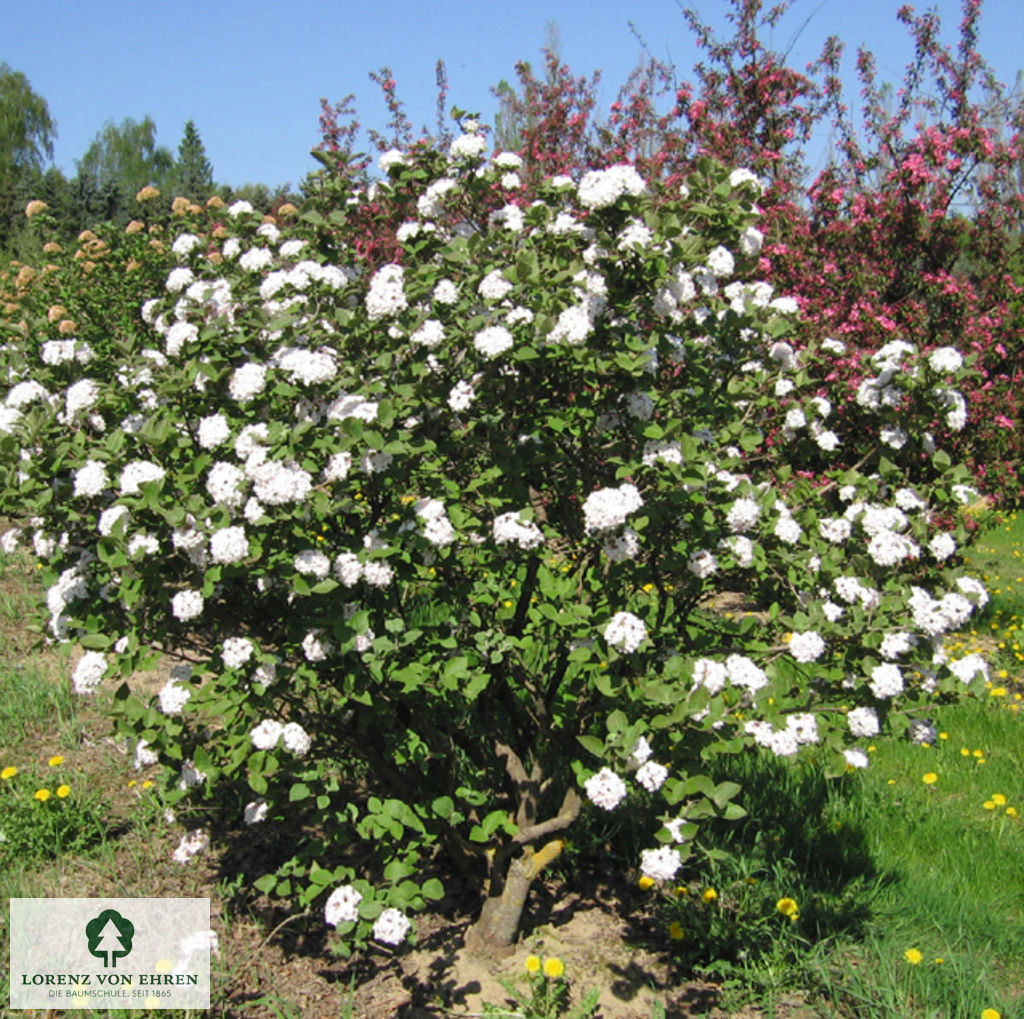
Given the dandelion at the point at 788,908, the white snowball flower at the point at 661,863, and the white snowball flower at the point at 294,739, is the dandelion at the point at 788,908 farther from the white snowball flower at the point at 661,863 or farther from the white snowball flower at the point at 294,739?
the white snowball flower at the point at 294,739

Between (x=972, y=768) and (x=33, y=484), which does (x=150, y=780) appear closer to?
(x=33, y=484)

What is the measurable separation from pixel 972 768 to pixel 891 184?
3813 mm

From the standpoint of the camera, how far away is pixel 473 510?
2.32 metres

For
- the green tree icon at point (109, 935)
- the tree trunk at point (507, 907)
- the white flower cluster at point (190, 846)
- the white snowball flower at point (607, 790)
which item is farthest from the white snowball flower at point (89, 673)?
the tree trunk at point (507, 907)

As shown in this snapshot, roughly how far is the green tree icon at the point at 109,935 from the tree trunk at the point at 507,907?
1045 mm

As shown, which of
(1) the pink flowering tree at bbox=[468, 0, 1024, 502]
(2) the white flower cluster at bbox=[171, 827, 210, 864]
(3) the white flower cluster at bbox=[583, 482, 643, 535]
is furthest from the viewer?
(1) the pink flowering tree at bbox=[468, 0, 1024, 502]

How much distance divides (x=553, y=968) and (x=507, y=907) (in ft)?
0.83

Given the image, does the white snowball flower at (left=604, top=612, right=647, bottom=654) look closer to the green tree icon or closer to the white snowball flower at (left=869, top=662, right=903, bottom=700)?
the white snowball flower at (left=869, top=662, right=903, bottom=700)

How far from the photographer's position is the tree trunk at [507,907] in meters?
2.67

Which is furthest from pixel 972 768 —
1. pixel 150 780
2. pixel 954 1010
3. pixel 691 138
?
pixel 691 138

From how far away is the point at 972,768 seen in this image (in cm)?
380

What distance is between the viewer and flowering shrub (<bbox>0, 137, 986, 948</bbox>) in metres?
2.07

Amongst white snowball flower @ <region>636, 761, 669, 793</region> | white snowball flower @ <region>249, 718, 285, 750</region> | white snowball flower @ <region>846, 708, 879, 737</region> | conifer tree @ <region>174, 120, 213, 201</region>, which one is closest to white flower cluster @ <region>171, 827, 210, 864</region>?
white snowball flower @ <region>249, 718, 285, 750</region>

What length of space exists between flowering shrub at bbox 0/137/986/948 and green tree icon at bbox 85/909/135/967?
0.40m
